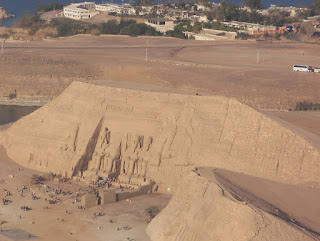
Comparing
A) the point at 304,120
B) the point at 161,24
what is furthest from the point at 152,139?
the point at 161,24

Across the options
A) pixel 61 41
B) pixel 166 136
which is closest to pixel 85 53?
pixel 61 41

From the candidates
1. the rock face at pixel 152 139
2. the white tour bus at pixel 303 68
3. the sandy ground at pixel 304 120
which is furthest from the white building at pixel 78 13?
the rock face at pixel 152 139

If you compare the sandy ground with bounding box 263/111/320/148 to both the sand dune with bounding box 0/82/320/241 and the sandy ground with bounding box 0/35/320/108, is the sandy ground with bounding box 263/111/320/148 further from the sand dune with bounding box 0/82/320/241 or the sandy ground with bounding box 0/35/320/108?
the sandy ground with bounding box 0/35/320/108

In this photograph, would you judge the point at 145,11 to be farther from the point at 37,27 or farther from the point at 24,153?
the point at 24,153

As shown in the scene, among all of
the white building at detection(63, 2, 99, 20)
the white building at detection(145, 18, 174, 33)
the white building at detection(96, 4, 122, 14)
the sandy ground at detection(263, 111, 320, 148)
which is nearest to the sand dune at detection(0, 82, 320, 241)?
the sandy ground at detection(263, 111, 320, 148)

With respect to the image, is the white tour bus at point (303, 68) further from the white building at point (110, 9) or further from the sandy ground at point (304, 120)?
the white building at point (110, 9)

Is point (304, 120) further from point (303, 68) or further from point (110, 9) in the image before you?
point (110, 9)

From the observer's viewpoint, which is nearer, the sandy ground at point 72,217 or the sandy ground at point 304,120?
the sandy ground at point 72,217
